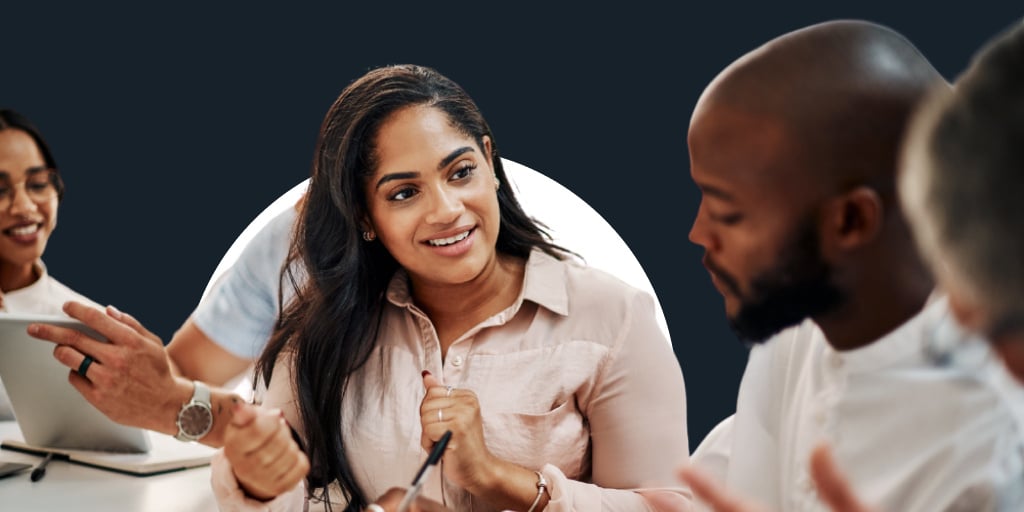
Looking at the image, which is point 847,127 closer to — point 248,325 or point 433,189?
point 433,189

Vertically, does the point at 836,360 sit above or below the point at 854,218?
below

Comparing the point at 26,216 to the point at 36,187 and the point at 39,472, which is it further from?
the point at 39,472

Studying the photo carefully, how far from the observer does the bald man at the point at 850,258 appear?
1.32 m

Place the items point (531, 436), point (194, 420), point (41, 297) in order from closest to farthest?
point (531, 436)
point (194, 420)
point (41, 297)

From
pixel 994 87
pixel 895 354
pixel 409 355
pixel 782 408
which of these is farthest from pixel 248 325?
pixel 994 87

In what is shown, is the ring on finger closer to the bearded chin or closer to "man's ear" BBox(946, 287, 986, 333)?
the bearded chin

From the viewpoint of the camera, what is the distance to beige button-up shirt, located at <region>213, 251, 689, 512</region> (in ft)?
7.65

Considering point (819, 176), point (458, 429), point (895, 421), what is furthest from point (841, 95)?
point (458, 429)

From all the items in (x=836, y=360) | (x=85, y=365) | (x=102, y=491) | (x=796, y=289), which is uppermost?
(x=796, y=289)

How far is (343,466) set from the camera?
2.36m

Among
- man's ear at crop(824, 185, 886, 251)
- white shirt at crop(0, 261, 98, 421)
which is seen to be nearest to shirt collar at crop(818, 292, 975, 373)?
man's ear at crop(824, 185, 886, 251)

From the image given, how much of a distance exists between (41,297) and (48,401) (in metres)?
1.21

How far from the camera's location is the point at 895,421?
4.55ft

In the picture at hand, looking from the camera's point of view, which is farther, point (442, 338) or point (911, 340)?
point (442, 338)
